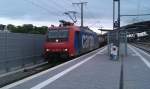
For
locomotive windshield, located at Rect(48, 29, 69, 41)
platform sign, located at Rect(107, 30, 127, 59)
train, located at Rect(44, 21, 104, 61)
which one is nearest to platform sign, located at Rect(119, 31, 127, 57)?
platform sign, located at Rect(107, 30, 127, 59)

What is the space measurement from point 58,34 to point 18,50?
7.04 metres

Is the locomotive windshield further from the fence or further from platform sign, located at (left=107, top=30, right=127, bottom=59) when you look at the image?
platform sign, located at (left=107, top=30, right=127, bottom=59)

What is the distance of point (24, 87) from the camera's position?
12.3 meters

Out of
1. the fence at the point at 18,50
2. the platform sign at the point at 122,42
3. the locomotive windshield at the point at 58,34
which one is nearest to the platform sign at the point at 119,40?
the platform sign at the point at 122,42

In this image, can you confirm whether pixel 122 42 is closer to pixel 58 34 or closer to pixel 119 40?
pixel 119 40

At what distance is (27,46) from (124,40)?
485 inches

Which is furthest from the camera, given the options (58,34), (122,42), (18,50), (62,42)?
(122,42)

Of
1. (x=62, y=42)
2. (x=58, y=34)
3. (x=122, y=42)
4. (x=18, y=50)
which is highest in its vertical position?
(x=58, y=34)

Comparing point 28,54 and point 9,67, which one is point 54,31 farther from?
point 9,67

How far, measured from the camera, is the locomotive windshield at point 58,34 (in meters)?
30.3

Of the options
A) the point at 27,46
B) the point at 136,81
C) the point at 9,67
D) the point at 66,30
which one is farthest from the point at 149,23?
the point at 136,81

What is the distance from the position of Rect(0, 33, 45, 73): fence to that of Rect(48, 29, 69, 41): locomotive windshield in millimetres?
976

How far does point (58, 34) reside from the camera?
30609mm

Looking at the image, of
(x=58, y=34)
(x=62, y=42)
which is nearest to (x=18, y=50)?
(x=62, y=42)
